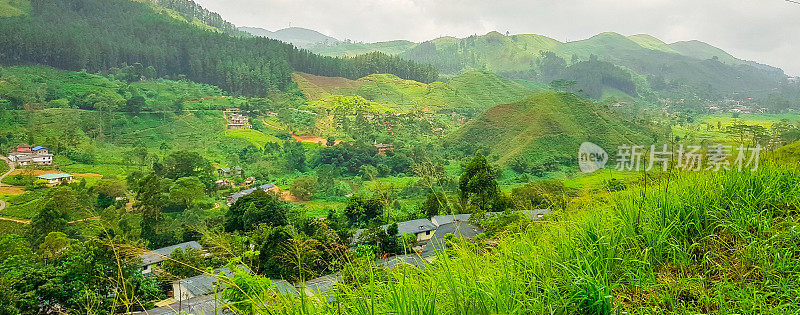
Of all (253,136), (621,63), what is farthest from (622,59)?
(253,136)

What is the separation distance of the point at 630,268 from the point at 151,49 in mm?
62769

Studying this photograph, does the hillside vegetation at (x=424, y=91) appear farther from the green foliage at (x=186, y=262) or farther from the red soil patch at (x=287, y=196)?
the green foliage at (x=186, y=262)

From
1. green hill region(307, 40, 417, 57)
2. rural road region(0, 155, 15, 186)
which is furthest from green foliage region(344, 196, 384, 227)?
green hill region(307, 40, 417, 57)

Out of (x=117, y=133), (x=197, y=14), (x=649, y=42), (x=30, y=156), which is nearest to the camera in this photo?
(x=30, y=156)

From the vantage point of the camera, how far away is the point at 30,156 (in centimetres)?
2731

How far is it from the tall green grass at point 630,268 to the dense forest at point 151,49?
182 ft

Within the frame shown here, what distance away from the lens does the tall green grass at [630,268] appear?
1.28 meters

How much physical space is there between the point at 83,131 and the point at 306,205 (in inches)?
885

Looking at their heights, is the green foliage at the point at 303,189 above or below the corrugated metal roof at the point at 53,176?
below

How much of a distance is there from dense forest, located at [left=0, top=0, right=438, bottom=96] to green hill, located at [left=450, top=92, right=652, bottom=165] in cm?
2772

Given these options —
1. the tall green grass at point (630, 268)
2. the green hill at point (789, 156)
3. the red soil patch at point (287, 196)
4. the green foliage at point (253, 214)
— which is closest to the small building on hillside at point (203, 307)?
the tall green grass at point (630, 268)

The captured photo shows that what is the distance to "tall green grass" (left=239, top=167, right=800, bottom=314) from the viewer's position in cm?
128

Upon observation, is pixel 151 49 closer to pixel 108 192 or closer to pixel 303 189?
pixel 108 192

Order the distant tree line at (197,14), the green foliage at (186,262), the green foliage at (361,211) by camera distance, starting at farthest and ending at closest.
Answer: the distant tree line at (197,14), the green foliage at (361,211), the green foliage at (186,262)
